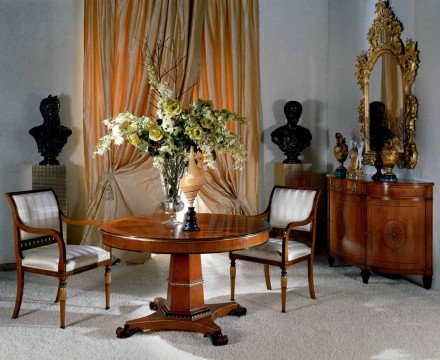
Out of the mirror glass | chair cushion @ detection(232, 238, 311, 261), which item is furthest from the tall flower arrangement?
the mirror glass

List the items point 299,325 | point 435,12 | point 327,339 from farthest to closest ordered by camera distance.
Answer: point 435,12 < point 299,325 < point 327,339

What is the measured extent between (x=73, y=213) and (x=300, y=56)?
Result: 3013mm

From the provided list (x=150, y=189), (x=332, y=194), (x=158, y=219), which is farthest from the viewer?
(x=150, y=189)

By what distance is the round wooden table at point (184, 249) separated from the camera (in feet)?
9.71

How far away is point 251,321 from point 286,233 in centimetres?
64

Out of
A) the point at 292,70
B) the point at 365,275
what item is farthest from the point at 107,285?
the point at 292,70

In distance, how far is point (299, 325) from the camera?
341 centimetres

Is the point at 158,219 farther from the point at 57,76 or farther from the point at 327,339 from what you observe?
the point at 57,76

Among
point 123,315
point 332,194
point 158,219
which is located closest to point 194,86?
point 332,194

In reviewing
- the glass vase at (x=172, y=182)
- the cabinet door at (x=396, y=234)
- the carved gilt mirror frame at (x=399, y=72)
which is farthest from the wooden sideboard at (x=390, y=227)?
the glass vase at (x=172, y=182)

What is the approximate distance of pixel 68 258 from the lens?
3.46m

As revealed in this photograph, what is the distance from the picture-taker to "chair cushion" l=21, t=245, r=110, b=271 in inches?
136

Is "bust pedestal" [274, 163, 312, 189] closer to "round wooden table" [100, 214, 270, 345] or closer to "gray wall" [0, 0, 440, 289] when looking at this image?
"gray wall" [0, 0, 440, 289]

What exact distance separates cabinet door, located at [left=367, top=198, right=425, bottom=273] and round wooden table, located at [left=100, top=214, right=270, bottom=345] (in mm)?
1327
